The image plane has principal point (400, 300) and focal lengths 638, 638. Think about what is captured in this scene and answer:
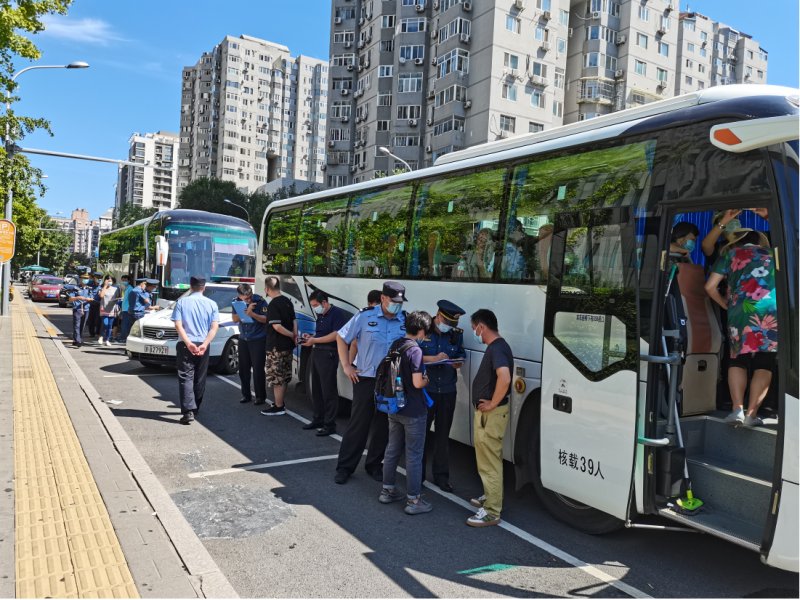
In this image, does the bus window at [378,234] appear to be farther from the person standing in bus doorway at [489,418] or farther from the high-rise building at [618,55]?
the high-rise building at [618,55]

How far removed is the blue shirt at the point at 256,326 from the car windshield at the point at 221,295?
3.50m

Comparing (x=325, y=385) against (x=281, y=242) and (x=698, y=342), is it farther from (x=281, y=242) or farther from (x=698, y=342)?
(x=698, y=342)

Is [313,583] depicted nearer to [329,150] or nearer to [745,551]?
[745,551]

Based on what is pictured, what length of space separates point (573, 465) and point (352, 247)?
16.6 feet

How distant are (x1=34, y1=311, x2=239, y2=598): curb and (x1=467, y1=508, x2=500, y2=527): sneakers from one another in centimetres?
209

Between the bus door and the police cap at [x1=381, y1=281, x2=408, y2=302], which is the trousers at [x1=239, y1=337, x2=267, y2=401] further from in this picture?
the bus door

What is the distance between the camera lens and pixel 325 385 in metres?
8.20

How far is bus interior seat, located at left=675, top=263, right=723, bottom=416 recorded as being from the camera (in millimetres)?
5277


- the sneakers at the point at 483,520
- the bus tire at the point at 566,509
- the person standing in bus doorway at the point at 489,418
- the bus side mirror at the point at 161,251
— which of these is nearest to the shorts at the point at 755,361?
the bus tire at the point at 566,509

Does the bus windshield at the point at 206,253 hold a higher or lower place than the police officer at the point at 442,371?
higher

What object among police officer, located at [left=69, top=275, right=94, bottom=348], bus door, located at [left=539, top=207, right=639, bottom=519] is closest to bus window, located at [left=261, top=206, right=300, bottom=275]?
bus door, located at [left=539, top=207, right=639, bottom=519]

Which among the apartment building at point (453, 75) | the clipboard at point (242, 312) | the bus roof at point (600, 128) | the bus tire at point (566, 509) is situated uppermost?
the apartment building at point (453, 75)

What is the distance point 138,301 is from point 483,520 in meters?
12.5

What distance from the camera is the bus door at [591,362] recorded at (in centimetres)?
465
